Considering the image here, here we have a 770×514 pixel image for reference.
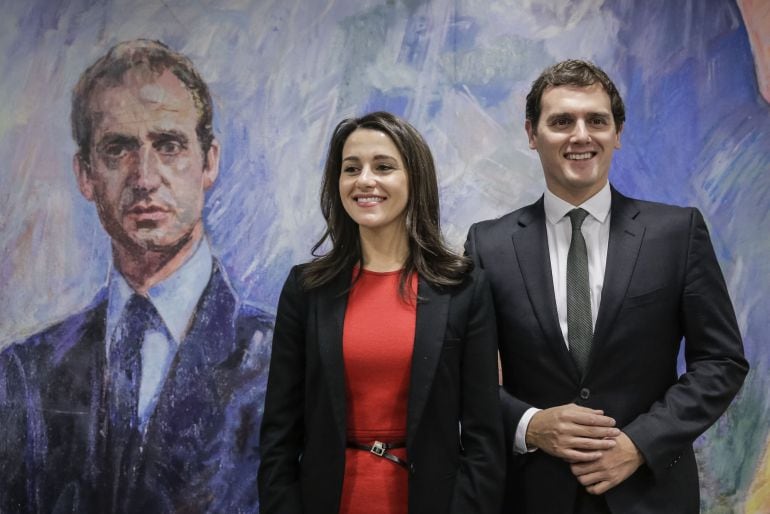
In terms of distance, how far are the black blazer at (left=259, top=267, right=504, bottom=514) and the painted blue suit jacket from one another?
3.32 feet

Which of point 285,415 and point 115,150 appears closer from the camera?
point 285,415

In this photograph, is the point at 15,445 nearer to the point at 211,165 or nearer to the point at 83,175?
the point at 83,175

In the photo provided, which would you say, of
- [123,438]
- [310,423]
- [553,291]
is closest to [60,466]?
[123,438]

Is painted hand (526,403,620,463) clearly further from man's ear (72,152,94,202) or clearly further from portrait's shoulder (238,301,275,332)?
man's ear (72,152,94,202)

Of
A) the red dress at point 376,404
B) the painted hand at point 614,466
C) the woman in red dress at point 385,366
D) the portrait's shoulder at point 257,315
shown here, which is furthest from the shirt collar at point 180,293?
the painted hand at point 614,466

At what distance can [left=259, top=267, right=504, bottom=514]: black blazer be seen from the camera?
185cm

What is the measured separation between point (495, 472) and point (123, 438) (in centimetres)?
173

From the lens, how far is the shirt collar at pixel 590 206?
81.6 inches

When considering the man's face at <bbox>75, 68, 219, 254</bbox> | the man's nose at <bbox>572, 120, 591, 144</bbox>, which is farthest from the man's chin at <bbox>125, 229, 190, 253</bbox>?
the man's nose at <bbox>572, 120, 591, 144</bbox>

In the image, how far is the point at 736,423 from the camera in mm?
2797

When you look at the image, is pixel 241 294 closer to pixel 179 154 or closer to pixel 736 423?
pixel 179 154

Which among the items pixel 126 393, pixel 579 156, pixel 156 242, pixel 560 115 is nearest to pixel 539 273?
pixel 579 156

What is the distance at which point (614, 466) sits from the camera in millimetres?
1851

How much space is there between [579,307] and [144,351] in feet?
5.96
